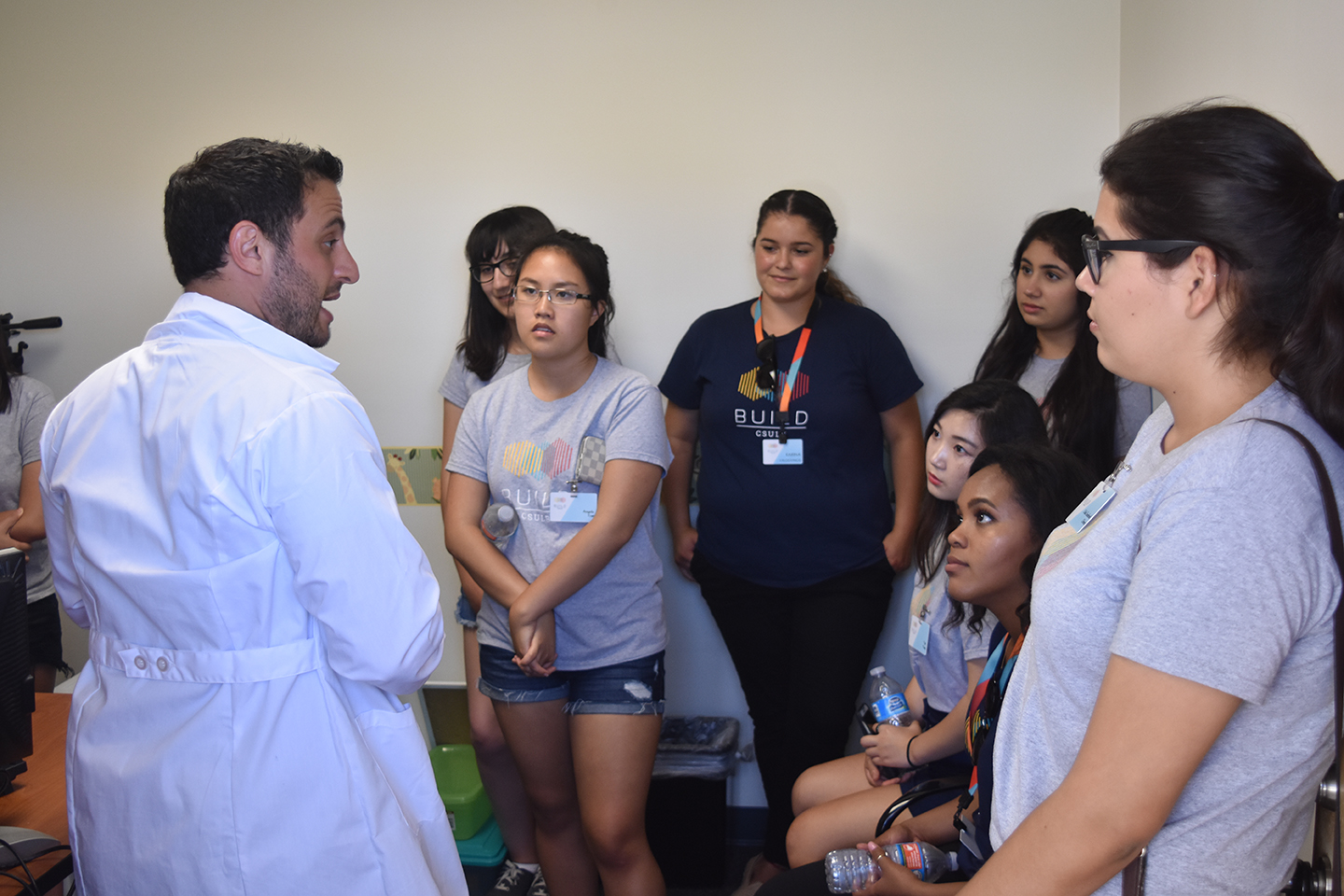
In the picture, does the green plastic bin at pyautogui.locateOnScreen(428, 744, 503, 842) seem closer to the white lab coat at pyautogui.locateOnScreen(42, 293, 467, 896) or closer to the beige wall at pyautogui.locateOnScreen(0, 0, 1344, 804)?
the beige wall at pyautogui.locateOnScreen(0, 0, 1344, 804)

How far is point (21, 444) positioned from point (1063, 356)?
3.28 meters

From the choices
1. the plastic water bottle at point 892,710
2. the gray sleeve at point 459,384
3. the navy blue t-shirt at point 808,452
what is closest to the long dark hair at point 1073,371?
the navy blue t-shirt at point 808,452

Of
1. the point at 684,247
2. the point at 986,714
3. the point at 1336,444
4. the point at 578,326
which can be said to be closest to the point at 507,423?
the point at 578,326

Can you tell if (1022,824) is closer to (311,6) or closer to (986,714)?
(986,714)

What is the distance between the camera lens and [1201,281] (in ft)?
3.28

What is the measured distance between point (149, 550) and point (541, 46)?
2443mm

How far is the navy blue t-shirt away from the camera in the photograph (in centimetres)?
267

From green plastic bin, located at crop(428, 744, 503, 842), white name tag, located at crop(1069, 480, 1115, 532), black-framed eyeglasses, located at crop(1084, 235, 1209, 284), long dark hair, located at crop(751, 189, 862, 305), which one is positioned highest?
long dark hair, located at crop(751, 189, 862, 305)

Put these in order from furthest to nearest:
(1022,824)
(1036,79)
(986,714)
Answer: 1. (1036,79)
2. (986,714)
3. (1022,824)

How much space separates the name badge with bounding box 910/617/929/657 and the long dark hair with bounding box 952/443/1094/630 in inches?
14.7

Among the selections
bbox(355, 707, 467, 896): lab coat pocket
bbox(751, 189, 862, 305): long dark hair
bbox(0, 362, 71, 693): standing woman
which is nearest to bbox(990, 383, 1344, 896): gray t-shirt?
bbox(355, 707, 467, 896): lab coat pocket

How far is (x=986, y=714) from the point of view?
1577 mm

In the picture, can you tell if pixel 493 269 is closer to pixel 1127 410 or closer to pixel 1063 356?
pixel 1063 356

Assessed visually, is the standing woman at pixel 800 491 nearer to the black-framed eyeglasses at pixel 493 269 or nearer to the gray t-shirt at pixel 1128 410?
the gray t-shirt at pixel 1128 410
